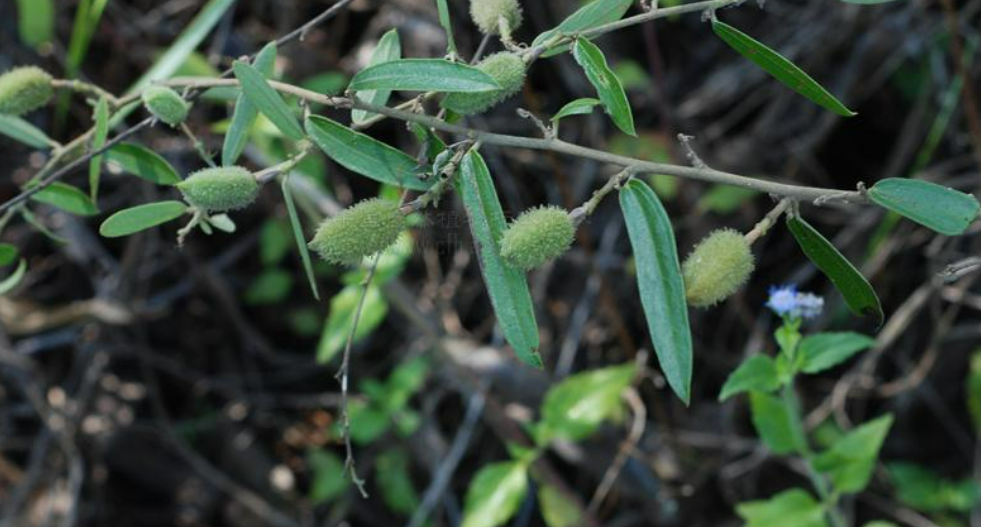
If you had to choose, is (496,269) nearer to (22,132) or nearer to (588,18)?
(588,18)

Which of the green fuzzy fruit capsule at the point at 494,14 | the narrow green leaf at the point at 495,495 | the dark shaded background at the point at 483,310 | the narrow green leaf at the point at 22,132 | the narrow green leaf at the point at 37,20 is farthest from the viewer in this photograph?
the dark shaded background at the point at 483,310

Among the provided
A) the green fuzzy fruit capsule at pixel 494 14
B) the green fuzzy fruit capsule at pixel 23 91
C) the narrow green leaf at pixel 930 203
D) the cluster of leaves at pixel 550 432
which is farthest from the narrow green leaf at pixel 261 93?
the cluster of leaves at pixel 550 432

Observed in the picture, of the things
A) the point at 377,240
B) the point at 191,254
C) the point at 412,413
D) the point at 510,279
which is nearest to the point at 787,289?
the point at 510,279

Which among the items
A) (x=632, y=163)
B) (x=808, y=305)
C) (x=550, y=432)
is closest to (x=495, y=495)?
(x=550, y=432)

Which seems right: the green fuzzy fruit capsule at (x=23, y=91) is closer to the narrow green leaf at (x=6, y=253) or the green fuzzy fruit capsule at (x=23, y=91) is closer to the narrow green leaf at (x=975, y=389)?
the narrow green leaf at (x=6, y=253)

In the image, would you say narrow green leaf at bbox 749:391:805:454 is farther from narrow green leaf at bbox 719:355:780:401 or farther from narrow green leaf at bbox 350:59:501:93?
narrow green leaf at bbox 350:59:501:93
